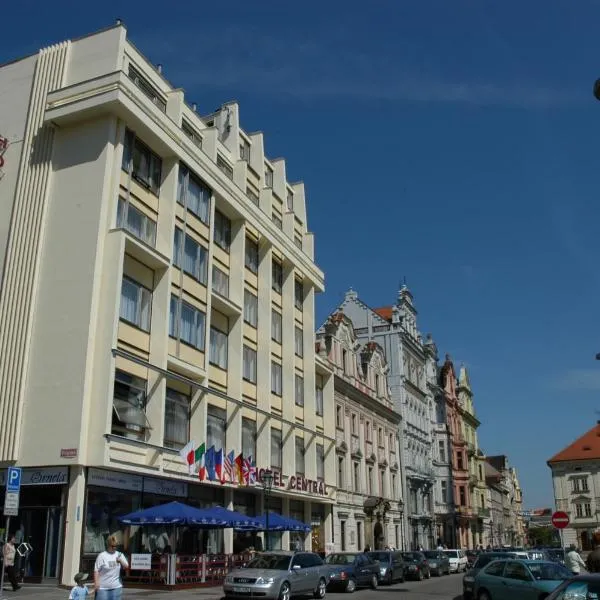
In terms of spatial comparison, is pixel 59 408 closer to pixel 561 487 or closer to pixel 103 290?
pixel 103 290

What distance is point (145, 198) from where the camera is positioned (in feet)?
95.3

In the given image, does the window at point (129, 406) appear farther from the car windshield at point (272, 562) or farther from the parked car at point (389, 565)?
the parked car at point (389, 565)

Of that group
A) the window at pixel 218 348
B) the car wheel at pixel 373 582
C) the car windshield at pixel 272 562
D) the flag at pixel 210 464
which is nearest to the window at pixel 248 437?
the window at pixel 218 348

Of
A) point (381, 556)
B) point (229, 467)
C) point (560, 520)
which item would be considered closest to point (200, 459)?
point (229, 467)

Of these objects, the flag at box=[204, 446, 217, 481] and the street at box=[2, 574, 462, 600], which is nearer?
the street at box=[2, 574, 462, 600]

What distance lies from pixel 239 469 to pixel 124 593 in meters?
10.4

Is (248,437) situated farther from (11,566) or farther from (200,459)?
(11,566)

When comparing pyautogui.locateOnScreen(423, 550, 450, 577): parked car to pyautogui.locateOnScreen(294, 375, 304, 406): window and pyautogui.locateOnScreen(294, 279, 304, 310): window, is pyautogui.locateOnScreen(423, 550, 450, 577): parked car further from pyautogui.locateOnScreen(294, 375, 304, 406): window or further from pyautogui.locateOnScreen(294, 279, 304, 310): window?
pyautogui.locateOnScreen(294, 279, 304, 310): window

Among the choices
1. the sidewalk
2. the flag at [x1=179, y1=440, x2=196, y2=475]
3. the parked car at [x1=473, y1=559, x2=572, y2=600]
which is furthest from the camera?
the flag at [x1=179, y1=440, x2=196, y2=475]

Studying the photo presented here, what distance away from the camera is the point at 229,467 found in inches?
1241

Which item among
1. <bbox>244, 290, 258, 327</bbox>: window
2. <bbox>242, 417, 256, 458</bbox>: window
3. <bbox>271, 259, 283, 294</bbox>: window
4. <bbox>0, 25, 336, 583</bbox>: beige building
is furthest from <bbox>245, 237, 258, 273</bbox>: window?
<bbox>242, 417, 256, 458</bbox>: window

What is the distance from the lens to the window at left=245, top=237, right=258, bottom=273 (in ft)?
125

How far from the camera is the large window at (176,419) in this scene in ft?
93.4

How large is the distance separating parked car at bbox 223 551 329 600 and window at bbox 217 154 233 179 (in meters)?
18.6
